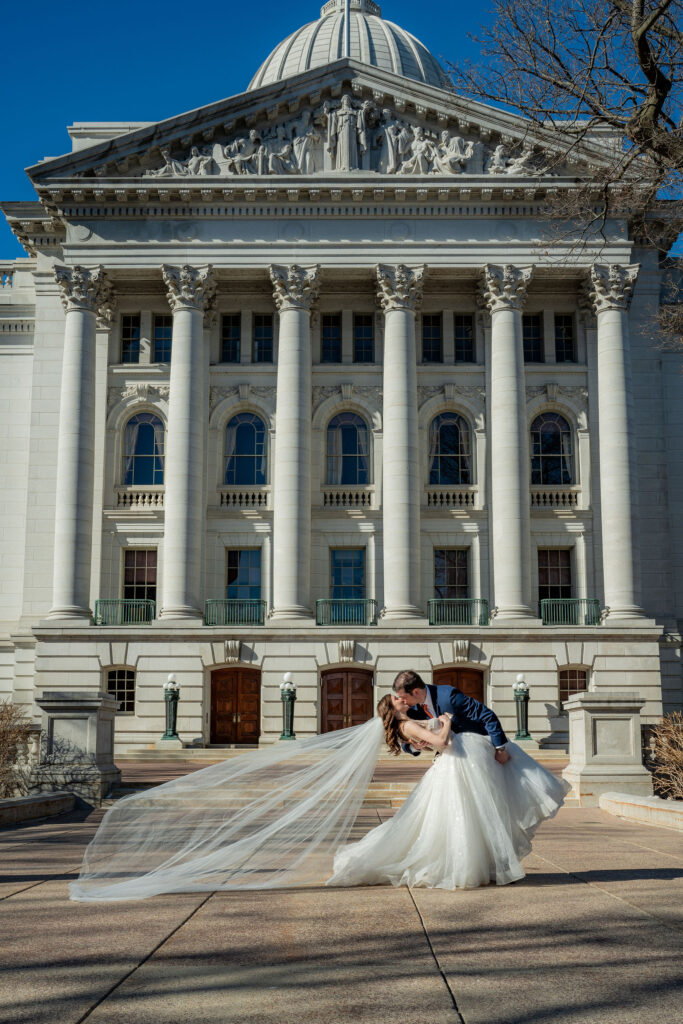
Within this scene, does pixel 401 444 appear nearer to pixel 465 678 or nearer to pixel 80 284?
pixel 465 678

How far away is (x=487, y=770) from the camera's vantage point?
9500mm

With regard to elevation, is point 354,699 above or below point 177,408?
below

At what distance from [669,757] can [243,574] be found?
2133cm

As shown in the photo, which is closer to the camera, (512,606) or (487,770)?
(487,770)

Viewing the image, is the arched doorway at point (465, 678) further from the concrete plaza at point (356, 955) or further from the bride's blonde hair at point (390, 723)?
the bride's blonde hair at point (390, 723)

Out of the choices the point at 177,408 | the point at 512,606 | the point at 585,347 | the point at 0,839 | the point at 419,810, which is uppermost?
Answer: the point at 585,347

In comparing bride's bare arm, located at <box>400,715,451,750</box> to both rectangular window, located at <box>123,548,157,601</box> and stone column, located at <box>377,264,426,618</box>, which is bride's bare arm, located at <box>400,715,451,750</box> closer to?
stone column, located at <box>377,264,426,618</box>

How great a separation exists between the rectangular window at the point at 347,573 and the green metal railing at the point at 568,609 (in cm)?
629

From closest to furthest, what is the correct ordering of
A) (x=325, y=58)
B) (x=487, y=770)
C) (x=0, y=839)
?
(x=487, y=770)
(x=0, y=839)
(x=325, y=58)

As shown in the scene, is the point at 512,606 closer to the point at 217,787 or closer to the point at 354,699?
the point at 354,699

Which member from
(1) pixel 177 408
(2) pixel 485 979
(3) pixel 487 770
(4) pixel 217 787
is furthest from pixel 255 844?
(1) pixel 177 408

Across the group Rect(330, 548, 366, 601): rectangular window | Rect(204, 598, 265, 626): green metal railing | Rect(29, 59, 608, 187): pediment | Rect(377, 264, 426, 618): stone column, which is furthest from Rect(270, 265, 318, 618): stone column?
Rect(29, 59, 608, 187): pediment

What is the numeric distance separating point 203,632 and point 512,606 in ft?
33.2

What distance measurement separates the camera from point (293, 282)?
38.1m
